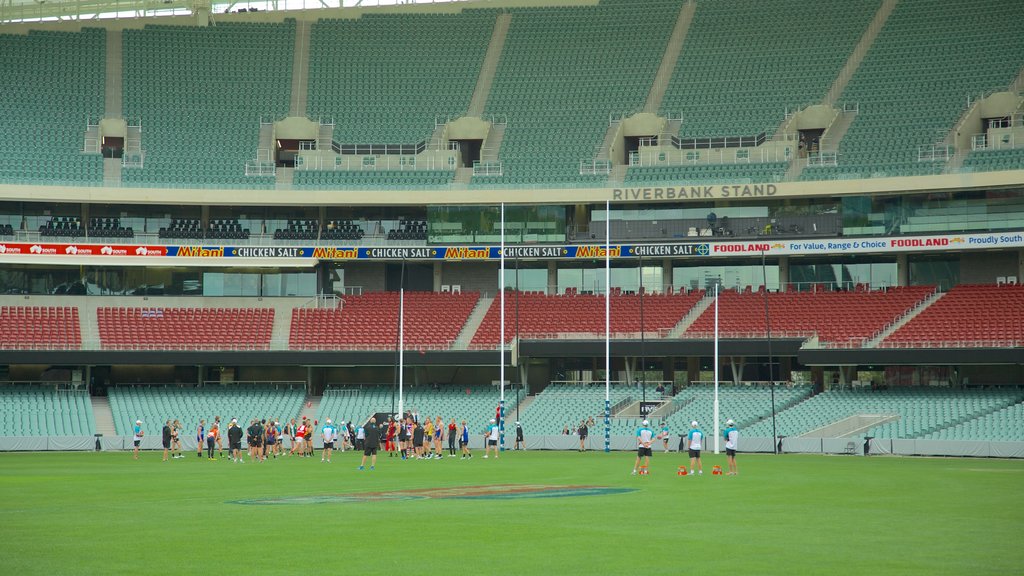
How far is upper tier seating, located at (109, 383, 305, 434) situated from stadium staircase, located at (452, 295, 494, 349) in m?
9.28

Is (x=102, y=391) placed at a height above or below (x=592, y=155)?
below

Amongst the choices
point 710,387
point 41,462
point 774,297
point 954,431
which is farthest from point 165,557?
point 774,297

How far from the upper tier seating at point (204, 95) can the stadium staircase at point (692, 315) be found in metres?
25.2

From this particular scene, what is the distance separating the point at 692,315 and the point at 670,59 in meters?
19.5

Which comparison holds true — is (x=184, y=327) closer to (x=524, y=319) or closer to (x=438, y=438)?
(x=524, y=319)

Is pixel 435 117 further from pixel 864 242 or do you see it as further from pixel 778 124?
pixel 864 242

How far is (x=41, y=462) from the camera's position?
4588 centimetres

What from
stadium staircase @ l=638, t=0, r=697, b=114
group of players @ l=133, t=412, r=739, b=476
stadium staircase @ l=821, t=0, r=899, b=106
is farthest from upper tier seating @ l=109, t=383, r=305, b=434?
stadium staircase @ l=821, t=0, r=899, b=106

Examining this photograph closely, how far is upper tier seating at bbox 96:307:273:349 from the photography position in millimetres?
66750

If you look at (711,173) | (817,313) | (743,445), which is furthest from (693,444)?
(711,173)

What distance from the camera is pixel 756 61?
76.5 metres

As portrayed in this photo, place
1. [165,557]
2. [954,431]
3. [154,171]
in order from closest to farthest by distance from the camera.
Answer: [165,557] → [954,431] → [154,171]

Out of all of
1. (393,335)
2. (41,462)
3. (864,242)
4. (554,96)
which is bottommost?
(41,462)

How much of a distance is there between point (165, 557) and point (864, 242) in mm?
54728
